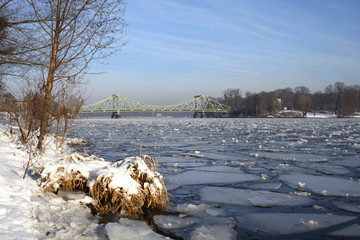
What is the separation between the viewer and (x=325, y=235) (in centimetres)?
250

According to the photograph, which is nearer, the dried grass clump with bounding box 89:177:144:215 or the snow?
the snow

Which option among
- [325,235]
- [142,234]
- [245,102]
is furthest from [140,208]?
[245,102]

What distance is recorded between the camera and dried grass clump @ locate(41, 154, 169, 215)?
3090 millimetres

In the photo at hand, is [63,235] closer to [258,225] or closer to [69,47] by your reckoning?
[258,225]

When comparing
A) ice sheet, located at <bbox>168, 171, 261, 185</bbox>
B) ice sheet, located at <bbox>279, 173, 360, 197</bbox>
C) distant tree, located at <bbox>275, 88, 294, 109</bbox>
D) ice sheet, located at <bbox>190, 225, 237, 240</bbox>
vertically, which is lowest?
ice sheet, located at <bbox>168, 171, 261, 185</bbox>

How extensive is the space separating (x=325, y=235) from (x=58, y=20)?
518cm

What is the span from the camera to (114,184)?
311cm

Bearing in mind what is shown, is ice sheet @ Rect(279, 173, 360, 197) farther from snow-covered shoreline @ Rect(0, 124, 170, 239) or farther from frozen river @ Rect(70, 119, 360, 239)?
snow-covered shoreline @ Rect(0, 124, 170, 239)

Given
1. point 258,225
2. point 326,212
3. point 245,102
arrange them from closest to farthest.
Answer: point 258,225 → point 326,212 → point 245,102

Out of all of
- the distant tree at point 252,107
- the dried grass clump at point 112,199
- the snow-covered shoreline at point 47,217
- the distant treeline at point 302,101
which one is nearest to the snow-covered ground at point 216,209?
the snow-covered shoreline at point 47,217

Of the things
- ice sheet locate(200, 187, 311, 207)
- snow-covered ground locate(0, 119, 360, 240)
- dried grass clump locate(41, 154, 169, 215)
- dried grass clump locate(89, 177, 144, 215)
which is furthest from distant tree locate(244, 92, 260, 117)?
dried grass clump locate(89, 177, 144, 215)

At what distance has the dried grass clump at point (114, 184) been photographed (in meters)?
3.09

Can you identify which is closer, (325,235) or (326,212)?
(325,235)

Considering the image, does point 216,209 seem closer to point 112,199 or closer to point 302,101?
point 112,199
